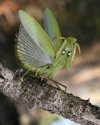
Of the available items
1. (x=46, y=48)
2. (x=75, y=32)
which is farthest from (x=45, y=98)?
(x=75, y=32)

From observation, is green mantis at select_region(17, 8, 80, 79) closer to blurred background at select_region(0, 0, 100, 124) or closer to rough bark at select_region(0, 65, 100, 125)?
rough bark at select_region(0, 65, 100, 125)

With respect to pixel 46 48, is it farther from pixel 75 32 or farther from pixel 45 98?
pixel 75 32

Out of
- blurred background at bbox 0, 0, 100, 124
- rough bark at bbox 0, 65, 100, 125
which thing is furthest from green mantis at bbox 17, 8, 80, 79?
blurred background at bbox 0, 0, 100, 124

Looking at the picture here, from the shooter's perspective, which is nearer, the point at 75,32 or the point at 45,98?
the point at 45,98

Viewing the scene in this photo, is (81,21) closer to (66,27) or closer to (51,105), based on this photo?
(66,27)

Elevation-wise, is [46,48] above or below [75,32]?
below

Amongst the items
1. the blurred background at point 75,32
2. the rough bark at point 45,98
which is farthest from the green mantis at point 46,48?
the blurred background at point 75,32

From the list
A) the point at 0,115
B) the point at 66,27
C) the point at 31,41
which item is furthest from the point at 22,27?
the point at 66,27
